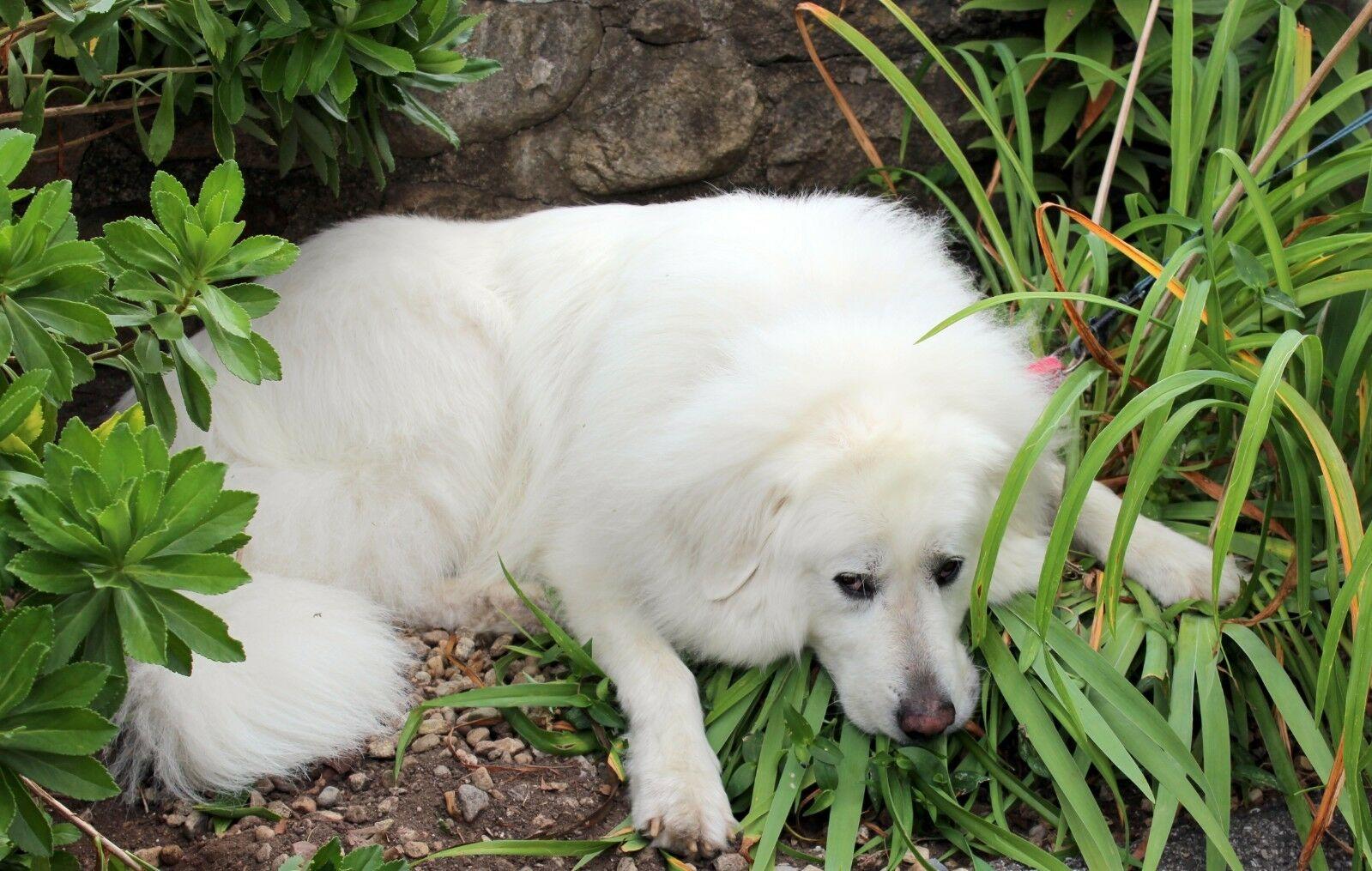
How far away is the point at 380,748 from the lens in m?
2.55

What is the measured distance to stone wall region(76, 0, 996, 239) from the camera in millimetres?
3617

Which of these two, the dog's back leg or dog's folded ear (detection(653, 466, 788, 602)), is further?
the dog's back leg

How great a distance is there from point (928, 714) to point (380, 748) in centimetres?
120

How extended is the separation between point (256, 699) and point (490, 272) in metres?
1.37

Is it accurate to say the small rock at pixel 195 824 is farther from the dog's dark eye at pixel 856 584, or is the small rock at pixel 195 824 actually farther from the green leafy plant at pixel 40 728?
the dog's dark eye at pixel 856 584

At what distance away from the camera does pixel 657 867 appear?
2.29 metres

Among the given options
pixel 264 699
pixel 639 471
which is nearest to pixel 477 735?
pixel 264 699

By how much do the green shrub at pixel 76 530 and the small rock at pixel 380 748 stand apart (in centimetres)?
92

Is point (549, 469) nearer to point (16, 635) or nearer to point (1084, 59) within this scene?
point (16, 635)

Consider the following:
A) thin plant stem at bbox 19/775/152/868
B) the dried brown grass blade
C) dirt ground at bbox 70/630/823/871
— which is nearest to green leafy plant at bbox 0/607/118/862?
thin plant stem at bbox 19/775/152/868

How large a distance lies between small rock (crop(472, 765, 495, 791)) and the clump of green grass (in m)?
0.14

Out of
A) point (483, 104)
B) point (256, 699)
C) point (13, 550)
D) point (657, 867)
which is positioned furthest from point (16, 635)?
point (483, 104)

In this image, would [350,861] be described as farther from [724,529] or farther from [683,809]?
[724,529]

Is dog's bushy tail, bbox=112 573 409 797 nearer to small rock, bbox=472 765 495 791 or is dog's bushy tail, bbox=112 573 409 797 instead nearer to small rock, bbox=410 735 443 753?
small rock, bbox=410 735 443 753
